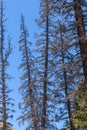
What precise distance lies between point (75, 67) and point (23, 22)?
91.7ft

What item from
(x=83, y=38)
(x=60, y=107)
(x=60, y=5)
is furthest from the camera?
(x=60, y=107)

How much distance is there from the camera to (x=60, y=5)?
19672mm

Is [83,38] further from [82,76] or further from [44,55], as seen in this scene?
[44,55]

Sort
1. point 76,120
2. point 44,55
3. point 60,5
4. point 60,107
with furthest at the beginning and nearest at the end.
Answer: point 44,55 → point 60,107 → point 76,120 → point 60,5

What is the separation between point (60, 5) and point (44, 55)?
21241 mm

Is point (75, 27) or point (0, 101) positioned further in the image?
point (0, 101)

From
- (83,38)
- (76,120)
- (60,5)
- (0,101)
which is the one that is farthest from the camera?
(0,101)

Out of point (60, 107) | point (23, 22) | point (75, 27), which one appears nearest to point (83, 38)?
point (75, 27)

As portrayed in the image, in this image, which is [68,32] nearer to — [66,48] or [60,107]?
[66,48]

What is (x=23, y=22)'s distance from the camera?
45.9 m

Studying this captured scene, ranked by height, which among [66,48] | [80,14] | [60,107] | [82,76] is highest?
[80,14]

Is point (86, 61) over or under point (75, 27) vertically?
under

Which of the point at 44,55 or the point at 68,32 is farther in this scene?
the point at 44,55

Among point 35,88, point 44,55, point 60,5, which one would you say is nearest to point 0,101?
point 35,88
